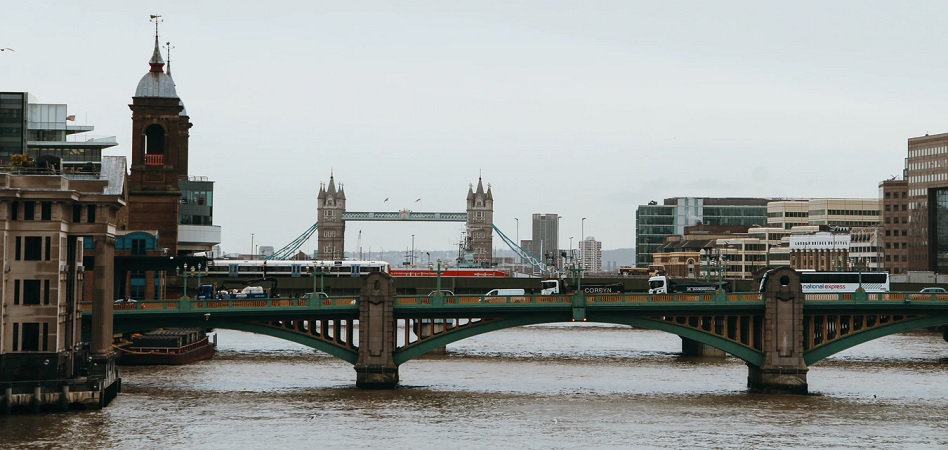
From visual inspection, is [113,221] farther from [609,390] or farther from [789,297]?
[789,297]

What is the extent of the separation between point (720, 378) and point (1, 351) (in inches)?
2181

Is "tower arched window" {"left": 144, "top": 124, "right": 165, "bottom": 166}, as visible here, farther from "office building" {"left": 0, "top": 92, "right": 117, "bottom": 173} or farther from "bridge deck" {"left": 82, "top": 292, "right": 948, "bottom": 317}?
"bridge deck" {"left": 82, "top": 292, "right": 948, "bottom": 317}

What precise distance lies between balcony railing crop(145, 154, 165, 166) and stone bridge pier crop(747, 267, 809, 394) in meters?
92.7

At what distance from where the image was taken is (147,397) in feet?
319

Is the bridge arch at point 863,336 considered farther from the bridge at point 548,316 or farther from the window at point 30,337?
the window at point 30,337

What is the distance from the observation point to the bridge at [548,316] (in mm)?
103938

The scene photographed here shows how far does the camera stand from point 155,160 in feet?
584

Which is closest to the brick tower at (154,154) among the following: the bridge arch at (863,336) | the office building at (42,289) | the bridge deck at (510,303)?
the bridge deck at (510,303)

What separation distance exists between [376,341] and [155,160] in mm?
82229

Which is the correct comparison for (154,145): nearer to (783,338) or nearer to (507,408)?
(507,408)

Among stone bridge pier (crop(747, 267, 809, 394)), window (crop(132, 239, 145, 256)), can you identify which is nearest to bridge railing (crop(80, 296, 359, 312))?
stone bridge pier (crop(747, 267, 809, 394))

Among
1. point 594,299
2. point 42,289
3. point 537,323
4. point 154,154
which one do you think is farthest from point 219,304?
point 154,154

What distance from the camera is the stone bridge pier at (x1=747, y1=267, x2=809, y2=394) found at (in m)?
104

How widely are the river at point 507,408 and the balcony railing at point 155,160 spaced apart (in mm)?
46185
